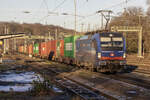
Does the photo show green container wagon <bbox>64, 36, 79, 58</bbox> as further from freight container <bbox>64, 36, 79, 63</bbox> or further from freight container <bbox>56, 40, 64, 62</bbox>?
freight container <bbox>56, 40, 64, 62</bbox>

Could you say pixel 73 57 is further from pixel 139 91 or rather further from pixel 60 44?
pixel 139 91

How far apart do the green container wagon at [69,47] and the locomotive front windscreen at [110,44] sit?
769 cm

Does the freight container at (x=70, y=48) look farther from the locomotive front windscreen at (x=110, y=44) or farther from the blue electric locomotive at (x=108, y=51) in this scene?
the locomotive front windscreen at (x=110, y=44)

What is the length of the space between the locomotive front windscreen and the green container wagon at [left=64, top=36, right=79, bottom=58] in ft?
25.2

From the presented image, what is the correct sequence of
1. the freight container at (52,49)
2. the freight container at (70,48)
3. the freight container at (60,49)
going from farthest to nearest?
the freight container at (52,49)
the freight container at (60,49)
the freight container at (70,48)

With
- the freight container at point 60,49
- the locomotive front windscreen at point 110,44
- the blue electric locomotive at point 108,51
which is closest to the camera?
the blue electric locomotive at point 108,51

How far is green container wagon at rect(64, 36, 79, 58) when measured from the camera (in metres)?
26.4

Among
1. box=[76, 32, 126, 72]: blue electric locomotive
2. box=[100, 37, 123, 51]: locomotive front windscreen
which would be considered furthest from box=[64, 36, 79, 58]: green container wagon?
box=[100, 37, 123, 51]: locomotive front windscreen

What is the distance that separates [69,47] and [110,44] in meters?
10.1

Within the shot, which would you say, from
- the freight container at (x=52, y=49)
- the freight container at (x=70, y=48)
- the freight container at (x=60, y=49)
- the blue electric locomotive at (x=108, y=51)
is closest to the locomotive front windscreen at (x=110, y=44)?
the blue electric locomotive at (x=108, y=51)

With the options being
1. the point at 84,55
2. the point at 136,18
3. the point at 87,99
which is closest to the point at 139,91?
the point at 87,99

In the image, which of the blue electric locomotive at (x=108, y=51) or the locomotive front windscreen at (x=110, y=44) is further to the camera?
the locomotive front windscreen at (x=110, y=44)

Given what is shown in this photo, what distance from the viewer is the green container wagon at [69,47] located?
2639 centimetres

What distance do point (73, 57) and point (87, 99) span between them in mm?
16947
